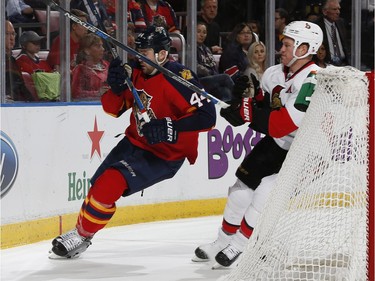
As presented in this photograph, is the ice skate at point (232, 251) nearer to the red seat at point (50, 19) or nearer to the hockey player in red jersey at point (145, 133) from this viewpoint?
the hockey player in red jersey at point (145, 133)

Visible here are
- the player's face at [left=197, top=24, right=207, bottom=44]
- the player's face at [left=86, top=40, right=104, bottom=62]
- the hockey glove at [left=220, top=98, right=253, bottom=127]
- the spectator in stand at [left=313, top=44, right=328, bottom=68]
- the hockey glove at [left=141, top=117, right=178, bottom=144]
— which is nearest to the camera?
the hockey glove at [left=220, top=98, right=253, bottom=127]

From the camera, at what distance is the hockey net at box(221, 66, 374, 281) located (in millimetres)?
4395

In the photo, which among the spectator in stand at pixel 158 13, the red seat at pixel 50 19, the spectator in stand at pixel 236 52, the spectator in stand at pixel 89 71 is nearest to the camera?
the red seat at pixel 50 19

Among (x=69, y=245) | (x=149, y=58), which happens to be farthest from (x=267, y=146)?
(x=69, y=245)

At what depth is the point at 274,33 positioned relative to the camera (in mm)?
8562

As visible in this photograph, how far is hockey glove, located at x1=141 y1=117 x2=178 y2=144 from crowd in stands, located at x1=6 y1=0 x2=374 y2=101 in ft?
3.94

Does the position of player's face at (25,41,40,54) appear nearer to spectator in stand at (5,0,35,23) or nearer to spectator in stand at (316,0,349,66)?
spectator in stand at (5,0,35,23)

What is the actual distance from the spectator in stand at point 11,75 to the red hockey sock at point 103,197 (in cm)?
104

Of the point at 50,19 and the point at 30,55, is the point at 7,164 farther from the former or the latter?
the point at 50,19

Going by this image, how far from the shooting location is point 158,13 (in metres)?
7.64

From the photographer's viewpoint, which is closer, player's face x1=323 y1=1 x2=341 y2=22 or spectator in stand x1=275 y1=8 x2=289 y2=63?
spectator in stand x1=275 y1=8 x2=289 y2=63

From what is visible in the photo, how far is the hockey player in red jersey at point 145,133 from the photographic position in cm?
551

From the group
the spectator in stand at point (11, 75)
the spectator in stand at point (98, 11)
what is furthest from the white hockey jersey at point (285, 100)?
the spectator in stand at point (98, 11)

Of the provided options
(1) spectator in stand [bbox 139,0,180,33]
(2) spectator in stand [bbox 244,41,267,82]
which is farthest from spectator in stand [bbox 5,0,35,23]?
(2) spectator in stand [bbox 244,41,267,82]
